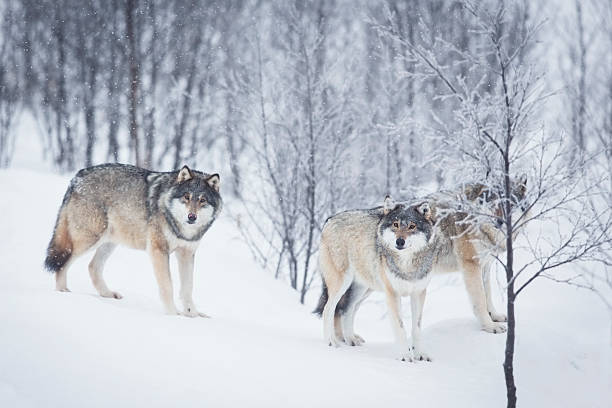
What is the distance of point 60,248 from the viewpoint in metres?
6.45

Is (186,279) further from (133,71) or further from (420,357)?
(133,71)

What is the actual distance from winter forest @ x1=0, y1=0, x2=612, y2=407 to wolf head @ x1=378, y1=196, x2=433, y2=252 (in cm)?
50

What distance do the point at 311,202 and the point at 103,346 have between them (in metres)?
6.70

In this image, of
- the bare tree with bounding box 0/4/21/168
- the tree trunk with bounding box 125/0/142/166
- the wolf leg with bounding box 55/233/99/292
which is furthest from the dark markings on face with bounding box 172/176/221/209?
the bare tree with bounding box 0/4/21/168

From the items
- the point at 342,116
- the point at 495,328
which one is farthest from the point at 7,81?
the point at 495,328

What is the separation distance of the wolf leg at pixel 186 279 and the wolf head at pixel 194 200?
1.08ft

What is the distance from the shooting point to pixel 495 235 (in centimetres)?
626

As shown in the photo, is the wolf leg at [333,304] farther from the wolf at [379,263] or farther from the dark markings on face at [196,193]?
the dark markings on face at [196,193]

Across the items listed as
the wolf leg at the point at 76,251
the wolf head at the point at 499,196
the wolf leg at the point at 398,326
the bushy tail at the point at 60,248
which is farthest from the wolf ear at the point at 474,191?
the bushy tail at the point at 60,248

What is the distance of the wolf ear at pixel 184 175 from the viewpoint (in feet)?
20.3

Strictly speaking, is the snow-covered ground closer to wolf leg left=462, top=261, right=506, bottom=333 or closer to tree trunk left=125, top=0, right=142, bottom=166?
wolf leg left=462, top=261, right=506, bottom=333

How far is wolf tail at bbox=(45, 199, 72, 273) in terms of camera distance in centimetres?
640

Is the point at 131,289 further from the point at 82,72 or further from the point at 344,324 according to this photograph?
the point at 82,72

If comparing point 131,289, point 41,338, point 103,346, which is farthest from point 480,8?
point 131,289
